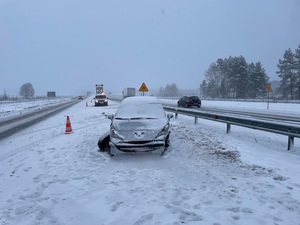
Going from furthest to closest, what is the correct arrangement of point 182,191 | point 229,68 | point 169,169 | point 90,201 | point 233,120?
point 229,68, point 233,120, point 169,169, point 182,191, point 90,201

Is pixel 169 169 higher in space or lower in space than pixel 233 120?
lower

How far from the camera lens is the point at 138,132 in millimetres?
7195

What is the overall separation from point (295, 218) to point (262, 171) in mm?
2246

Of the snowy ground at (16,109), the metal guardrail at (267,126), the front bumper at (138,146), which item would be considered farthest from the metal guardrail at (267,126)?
the snowy ground at (16,109)

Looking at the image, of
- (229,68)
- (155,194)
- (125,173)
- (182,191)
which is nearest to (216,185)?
(182,191)

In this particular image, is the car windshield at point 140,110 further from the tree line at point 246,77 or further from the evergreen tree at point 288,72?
the tree line at point 246,77

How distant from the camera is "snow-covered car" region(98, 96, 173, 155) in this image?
708cm

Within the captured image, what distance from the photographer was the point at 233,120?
1042 centimetres

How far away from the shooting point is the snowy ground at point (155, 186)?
12.9ft

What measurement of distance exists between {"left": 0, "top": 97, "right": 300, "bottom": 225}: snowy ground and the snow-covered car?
380 millimetres

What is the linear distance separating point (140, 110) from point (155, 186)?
407 cm

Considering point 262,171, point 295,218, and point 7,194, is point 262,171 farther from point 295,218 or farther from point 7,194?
point 7,194

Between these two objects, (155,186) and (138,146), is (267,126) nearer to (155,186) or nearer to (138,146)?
(138,146)

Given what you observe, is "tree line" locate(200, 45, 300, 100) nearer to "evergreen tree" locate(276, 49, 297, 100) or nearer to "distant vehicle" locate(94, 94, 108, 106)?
"evergreen tree" locate(276, 49, 297, 100)
